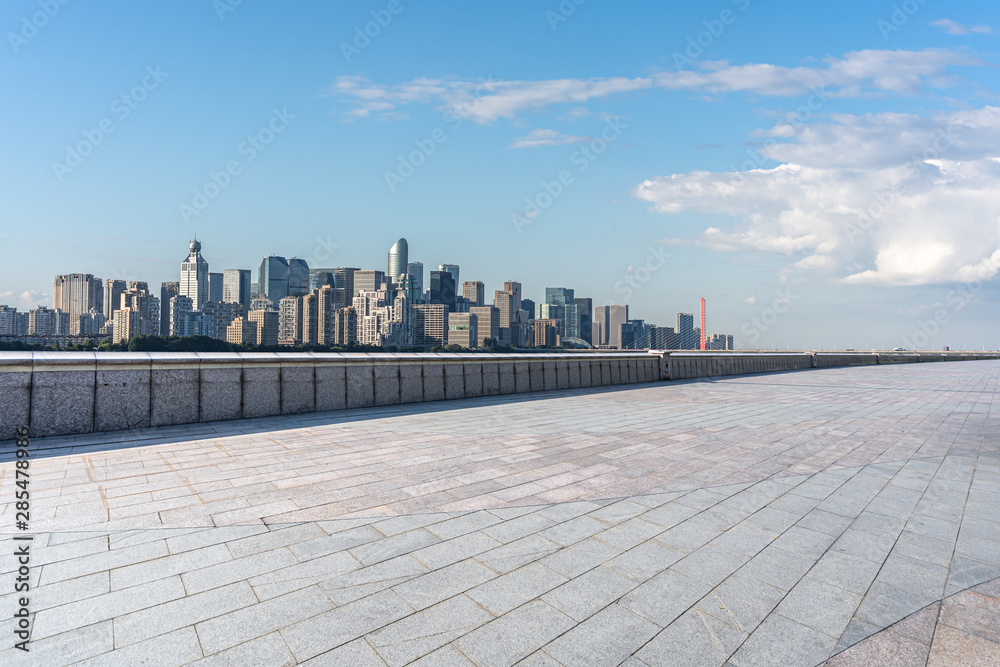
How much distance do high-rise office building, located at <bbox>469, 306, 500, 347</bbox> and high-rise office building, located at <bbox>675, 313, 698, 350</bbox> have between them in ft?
188

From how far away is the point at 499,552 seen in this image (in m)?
4.04

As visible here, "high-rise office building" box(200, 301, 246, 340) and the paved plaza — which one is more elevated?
"high-rise office building" box(200, 301, 246, 340)

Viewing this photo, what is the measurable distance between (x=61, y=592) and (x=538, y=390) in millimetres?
12491

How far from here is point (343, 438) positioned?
7.98 meters

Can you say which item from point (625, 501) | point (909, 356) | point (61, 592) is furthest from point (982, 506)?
point (909, 356)

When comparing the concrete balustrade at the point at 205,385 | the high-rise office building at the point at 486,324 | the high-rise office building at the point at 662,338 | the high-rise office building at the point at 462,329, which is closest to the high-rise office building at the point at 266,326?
the high-rise office building at the point at 462,329

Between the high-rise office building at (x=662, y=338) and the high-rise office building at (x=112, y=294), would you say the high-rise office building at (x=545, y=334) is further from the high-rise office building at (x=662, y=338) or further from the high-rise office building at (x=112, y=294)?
the high-rise office building at (x=112, y=294)

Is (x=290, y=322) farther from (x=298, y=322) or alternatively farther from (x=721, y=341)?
(x=721, y=341)

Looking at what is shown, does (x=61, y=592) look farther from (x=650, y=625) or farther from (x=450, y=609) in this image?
(x=650, y=625)

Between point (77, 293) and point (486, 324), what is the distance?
10771 cm

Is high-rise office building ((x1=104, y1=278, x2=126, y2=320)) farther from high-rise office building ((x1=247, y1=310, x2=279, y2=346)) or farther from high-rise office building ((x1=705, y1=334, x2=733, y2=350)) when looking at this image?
high-rise office building ((x1=705, y1=334, x2=733, y2=350))

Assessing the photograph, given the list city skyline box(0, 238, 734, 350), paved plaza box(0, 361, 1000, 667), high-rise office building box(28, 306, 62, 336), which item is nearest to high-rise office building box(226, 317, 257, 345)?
city skyline box(0, 238, 734, 350)

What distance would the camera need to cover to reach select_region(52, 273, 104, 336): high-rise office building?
110500 mm

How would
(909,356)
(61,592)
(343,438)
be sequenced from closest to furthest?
(61,592), (343,438), (909,356)
